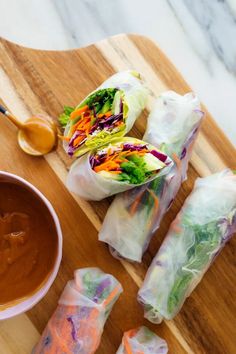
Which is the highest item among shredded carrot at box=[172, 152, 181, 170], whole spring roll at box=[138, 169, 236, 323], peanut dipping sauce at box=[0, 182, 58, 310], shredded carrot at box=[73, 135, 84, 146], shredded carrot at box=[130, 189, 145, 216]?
shredded carrot at box=[73, 135, 84, 146]

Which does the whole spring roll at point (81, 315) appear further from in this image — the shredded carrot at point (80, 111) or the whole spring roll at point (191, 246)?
the shredded carrot at point (80, 111)

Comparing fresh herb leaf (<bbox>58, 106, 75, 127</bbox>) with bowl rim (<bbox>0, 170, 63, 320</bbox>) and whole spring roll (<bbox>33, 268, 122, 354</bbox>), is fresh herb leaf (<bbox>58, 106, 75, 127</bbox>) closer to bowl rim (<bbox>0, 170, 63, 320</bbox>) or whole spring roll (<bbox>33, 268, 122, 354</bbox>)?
bowl rim (<bbox>0, 170, 63, 320</bbox>)

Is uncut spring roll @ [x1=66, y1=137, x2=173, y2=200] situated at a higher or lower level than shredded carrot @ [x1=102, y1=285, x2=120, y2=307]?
higher

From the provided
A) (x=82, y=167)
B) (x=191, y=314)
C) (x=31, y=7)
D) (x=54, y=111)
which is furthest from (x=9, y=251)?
(x=31, y=7)

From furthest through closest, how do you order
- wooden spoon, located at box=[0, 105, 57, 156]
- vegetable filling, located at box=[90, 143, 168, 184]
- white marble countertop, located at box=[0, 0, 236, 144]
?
white marble countertop, located at box=[0, 0, 236, 144], wooden spoon, located at box=[0, 105, 57, 156], vegetable filling, located at box=[90, 143, 168, 184]

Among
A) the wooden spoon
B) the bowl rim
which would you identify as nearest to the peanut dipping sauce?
the bowl rim

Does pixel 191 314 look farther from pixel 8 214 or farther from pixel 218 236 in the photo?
pixel 8 214
